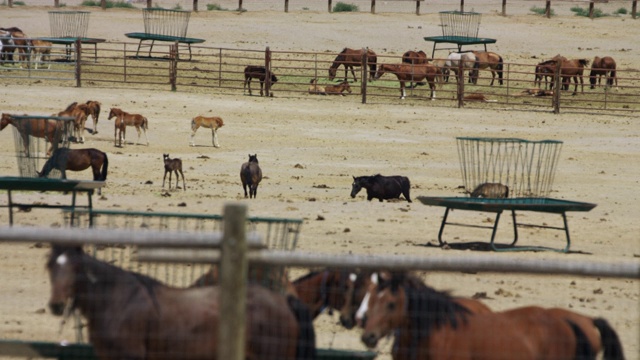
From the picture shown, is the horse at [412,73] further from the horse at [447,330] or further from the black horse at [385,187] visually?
the horse at [447,330]

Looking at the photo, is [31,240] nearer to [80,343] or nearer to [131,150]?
[80,343]

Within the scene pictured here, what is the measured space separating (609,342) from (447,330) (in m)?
1.02

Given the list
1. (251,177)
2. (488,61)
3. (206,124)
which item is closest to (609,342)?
(251,177)

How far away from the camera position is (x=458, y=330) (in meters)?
6.47

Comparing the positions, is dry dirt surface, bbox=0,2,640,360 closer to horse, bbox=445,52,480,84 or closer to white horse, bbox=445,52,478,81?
horse, bbox=445,52,480,84

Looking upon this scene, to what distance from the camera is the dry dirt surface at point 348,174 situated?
1125 cm

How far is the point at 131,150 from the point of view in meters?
23.7

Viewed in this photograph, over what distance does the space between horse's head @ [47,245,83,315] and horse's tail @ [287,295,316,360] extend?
4.18ft

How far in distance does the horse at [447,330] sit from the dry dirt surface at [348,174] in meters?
1.03

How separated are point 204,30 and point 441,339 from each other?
3951cm

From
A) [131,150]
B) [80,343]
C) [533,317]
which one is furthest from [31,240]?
[131,150]

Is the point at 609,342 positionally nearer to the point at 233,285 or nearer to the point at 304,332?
the point at 304,332

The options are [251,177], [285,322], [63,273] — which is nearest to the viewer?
[63,273]

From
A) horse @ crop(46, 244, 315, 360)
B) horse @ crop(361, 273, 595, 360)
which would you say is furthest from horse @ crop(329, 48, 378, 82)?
horse @ crop(46, 244, 315, 360)
